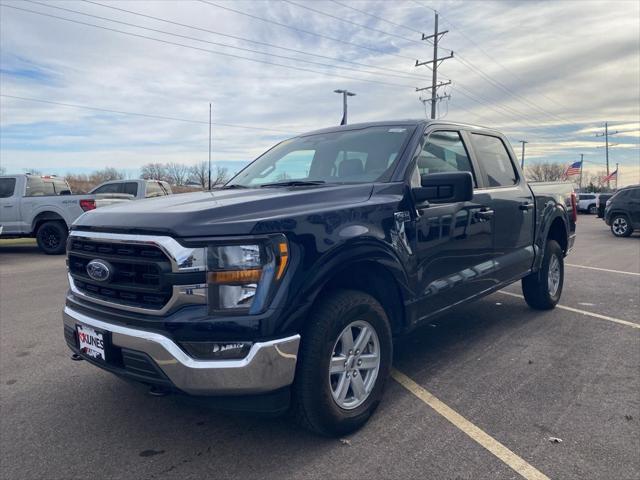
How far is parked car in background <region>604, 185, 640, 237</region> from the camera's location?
1587 centimetres

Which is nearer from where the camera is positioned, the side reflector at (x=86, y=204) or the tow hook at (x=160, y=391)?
the tow hook at (x=160, y=391)

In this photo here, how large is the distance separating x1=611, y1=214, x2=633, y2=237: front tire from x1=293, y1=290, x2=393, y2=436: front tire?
16004 millimetres

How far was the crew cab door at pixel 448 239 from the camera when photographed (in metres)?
3.51

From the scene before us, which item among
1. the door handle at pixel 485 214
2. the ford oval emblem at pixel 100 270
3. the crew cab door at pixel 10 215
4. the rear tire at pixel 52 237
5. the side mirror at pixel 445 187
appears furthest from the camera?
the crew cab door at pixel 10 215

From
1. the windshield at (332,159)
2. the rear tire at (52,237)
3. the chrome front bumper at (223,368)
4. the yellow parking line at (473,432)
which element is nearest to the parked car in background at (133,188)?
the rear tire at (52,237)

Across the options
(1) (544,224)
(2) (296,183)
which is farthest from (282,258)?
(1) (544,224)

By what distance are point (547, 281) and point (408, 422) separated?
3314mm

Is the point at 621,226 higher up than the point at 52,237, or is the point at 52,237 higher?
the point at 621,226

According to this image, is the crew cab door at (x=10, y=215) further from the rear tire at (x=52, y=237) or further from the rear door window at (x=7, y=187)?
the rear tire at (x=52, y=237)

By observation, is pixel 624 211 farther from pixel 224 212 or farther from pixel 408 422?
pixel 224 212

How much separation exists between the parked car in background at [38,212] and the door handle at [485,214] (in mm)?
10169

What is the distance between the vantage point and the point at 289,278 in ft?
8.28

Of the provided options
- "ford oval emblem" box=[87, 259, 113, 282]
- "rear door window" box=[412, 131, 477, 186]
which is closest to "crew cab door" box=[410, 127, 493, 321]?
"rear door window" box=[412, 131, 477, 186]

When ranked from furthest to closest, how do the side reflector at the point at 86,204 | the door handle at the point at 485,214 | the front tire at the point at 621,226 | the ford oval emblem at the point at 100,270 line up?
1. the front tire at the point at 621,226
2. the side reflector at the point at 86,204
3. the door handle at the point at 485,214
4. the ford oval emblem at the point at 100,270
